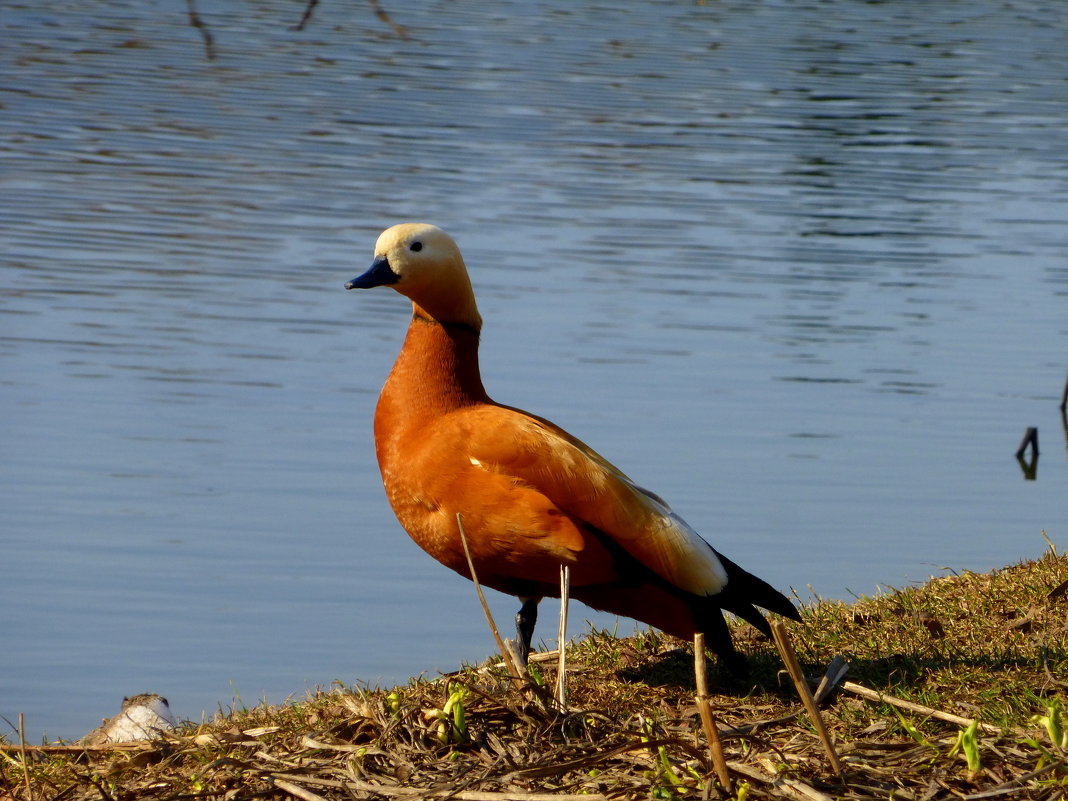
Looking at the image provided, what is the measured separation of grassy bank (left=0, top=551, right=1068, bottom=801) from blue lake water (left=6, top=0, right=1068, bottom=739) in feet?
6.33

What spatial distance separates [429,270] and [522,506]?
3.35 feet

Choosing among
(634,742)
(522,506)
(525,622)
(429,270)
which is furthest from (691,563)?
(429,270)

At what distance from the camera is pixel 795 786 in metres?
4.20

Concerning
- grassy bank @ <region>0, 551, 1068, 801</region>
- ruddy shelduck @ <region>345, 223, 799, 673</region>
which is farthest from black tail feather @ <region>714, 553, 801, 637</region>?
grassy bank @ <region>0, 551, 1068, 801</region>

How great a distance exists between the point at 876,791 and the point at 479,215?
15.0m

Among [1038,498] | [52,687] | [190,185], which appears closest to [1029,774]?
[52,687]

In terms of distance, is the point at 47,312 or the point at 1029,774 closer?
the point at 1029,774

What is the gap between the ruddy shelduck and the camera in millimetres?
5539

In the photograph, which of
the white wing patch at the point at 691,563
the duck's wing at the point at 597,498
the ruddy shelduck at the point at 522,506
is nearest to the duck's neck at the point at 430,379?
the ruddy shelduck at the point at 522,506

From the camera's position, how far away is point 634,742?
175 inches

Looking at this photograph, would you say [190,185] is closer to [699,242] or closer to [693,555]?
[699,242]

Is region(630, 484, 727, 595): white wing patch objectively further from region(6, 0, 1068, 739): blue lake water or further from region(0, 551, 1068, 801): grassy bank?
region(6, 0, 1068, 739): blue lake water

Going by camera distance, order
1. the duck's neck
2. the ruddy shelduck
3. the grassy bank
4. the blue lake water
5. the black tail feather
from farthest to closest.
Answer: the blue lake water → the duck's neck → the black tail feather → the ruddy shelduck → the grassy bank

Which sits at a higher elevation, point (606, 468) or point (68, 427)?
point (606, 468)
